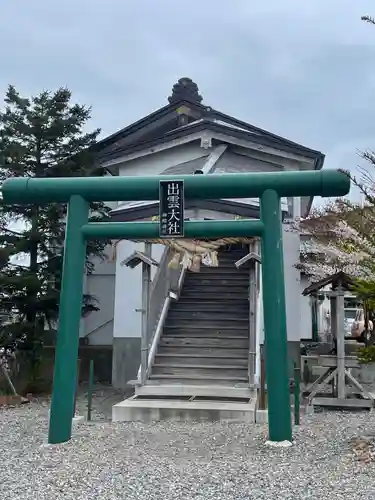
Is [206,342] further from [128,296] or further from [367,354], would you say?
[367,354]

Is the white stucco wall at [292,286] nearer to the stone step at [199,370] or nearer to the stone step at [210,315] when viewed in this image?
the stone step at [210,315]

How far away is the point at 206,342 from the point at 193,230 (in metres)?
4.33

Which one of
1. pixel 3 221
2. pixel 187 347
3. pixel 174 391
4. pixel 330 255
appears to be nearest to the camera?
pixel 174 391

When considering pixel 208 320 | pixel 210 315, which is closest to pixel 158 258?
pixel 210 315

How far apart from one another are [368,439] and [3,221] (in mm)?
9294

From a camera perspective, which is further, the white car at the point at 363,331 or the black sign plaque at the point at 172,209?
the white car at the point at 363,331

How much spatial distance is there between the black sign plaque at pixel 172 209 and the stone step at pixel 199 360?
4068 mm

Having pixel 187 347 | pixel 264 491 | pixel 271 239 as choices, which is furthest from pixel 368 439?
pixel 187 347

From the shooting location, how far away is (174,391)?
10.1 m

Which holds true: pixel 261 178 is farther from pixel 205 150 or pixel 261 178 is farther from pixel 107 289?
pixel 107 289

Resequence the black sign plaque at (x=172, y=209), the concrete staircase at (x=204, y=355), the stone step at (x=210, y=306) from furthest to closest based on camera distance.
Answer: the stone step at (x=210, y=306) < the concrete staircase at (x=204, y=355) < the black sign plaque at (x=172, y=209)

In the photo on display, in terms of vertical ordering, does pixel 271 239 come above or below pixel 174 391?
above

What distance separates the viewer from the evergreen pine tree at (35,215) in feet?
40.2

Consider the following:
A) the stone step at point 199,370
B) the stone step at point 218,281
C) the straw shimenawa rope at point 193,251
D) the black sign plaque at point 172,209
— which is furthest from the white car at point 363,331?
the black sign plaque at point 172,209
